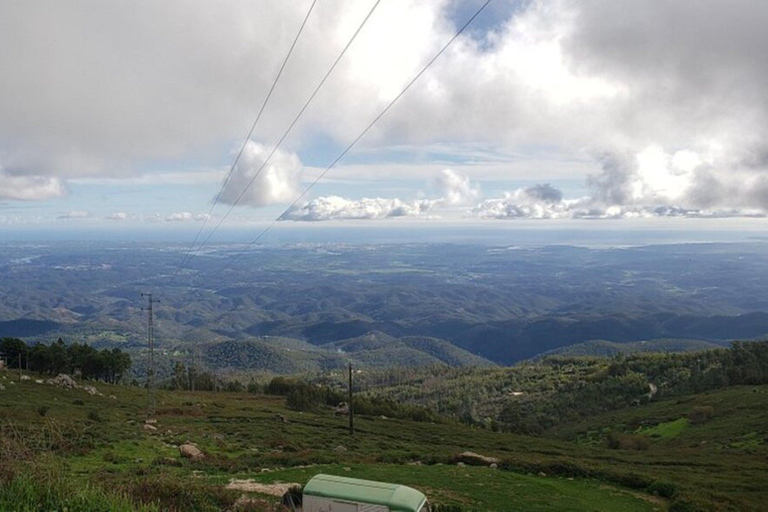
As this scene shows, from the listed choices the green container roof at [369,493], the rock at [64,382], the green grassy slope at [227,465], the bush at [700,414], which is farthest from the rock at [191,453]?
the bush at [700,414]

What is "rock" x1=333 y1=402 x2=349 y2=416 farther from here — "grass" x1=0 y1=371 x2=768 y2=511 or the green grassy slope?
the green grassy slope

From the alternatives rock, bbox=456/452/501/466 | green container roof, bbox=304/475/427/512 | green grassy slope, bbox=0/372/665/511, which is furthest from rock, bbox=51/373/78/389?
green container roof, bbox=304/475/427/512

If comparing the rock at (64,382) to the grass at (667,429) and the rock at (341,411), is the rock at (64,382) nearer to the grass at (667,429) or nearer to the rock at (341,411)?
the rock at (341,411)

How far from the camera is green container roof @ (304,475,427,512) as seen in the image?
12.6m

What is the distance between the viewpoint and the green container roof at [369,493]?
41.2ft

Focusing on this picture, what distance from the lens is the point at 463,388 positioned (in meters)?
176

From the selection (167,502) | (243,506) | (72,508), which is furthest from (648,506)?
(72,508)

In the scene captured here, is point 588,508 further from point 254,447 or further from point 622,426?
point 622,426

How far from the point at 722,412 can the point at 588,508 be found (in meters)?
73.5

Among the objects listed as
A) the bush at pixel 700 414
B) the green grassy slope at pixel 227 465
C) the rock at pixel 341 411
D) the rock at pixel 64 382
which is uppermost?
the green grassy slope at pixel 227 465

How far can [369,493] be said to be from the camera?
514 inches

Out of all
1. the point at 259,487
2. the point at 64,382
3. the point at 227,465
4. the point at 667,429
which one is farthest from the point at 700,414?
the point at 64,382

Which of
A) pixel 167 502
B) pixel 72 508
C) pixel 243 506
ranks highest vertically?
pixel 72 508

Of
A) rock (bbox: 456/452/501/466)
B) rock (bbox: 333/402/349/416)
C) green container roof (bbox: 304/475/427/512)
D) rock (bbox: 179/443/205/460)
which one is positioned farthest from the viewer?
rock (bbox: 333/402/349/416)
